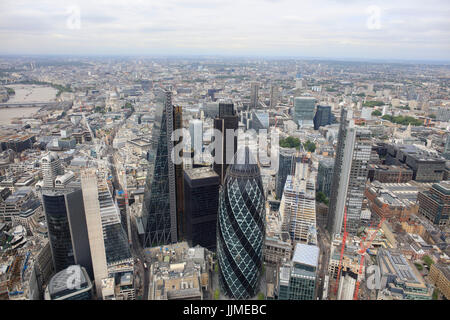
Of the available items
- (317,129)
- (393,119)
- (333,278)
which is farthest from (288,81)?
(333,278)

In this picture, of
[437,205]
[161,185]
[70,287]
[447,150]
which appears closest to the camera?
[70,287]

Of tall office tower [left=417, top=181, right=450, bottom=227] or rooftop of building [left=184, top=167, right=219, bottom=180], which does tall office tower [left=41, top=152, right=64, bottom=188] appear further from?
tall office tower [left=417, top=181, right=450, bottom=227]

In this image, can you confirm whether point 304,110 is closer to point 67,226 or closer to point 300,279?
point 300,279

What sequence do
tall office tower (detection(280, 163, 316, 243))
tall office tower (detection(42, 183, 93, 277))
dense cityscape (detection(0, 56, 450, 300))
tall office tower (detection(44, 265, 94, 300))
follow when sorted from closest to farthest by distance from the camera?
1. tall office tower (detection(44, 265, 94, 300))
2. dense cityscape (detection(0, 56, 450, 300))
3. tall office tower (detection(42, 183, 93, 277))
4. tall office tower (detection(280, 163, 316, 243))

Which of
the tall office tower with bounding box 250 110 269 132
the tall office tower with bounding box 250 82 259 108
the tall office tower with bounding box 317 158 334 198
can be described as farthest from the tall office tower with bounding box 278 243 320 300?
the tall office tower with bounding box 250 82 259 108

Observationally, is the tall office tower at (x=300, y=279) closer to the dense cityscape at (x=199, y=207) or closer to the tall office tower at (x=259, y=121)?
the dense cityscape at (x=199, y=207)

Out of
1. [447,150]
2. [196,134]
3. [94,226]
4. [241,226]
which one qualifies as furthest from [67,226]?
[447,150]

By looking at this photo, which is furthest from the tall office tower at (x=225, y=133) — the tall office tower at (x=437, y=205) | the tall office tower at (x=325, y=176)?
the tall office tower at (x=437, y=205)
